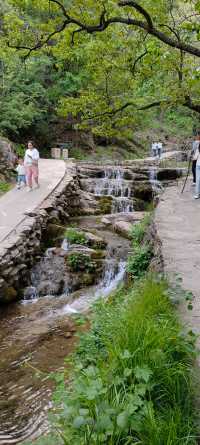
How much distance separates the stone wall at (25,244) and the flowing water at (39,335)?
10.1 inches

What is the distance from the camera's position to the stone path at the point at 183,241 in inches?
182

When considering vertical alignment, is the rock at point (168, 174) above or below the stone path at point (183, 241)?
above

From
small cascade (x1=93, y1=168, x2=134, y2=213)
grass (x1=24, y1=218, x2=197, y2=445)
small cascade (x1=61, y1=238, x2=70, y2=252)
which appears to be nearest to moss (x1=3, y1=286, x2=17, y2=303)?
small cascade (x1=61, y1=238, x2=70, y2=252)

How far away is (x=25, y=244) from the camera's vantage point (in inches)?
377

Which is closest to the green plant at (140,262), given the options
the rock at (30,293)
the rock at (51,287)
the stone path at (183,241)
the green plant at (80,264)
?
the stone path at (183,241)

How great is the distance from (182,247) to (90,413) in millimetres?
4322

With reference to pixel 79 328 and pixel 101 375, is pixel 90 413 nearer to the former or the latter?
pixel 101 375

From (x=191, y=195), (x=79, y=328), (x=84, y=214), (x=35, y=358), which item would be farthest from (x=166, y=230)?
(x=84, y=214)

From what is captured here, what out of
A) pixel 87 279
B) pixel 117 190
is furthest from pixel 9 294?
pixel 117 190

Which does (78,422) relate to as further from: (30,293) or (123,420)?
(30,293)

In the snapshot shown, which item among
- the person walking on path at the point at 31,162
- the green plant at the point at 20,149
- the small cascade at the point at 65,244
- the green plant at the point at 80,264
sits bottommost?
the green plant at the point at 80,264

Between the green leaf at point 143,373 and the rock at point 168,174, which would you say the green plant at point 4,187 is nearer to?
the rock at point 168,174

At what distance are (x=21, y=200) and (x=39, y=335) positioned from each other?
643 centimetres

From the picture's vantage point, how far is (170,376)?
289 cm
